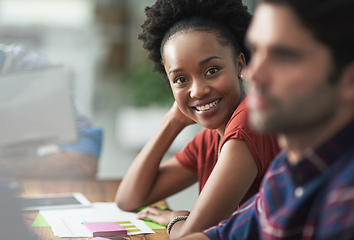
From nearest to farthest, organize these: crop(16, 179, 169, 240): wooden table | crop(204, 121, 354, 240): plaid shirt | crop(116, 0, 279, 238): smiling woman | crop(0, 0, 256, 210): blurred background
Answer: crop(204, 121, 354, 240): plaid shirt, crop(116, 0, 279, 238): smiling woman, crop(16, 179, 169, 240): wooden table, crop(0, 0, 256, 210): blurred background

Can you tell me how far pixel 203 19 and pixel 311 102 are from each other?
0.72m

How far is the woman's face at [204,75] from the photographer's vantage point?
4.02ft

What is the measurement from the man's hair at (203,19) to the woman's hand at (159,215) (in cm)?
49

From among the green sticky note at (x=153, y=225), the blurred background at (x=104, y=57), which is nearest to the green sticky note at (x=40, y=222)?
the green sticky note at (x=153, y=225)

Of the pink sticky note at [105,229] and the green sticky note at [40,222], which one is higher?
the green sticky note at [40,222]

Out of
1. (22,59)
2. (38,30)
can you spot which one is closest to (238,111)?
(22,59)

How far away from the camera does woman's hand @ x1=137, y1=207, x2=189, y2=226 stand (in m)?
1.34

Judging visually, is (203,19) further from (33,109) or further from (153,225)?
(33,109)

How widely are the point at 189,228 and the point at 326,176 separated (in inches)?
18.9

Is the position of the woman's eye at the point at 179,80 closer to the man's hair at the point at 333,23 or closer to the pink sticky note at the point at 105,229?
the pink sticky note at the point at 105,229

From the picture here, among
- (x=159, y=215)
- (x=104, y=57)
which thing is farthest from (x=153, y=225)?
(x=104, y=57)

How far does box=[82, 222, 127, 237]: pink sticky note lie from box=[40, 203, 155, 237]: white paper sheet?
0.05ft

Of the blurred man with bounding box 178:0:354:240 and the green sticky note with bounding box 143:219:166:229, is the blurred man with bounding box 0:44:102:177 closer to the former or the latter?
the green sticky note with bounding box 143:219:166:229

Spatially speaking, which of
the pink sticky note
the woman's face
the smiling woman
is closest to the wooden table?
the smiling woman
